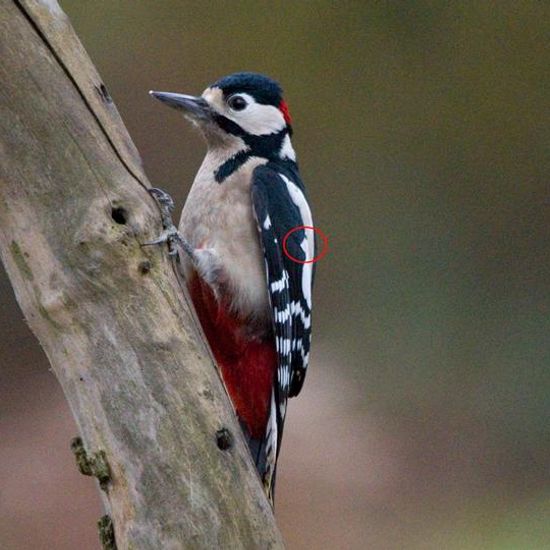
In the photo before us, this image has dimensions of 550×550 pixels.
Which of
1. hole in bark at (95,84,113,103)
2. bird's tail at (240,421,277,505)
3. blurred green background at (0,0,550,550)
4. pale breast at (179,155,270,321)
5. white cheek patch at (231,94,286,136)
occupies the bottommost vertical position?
bird's tail at (240,421,277,505)

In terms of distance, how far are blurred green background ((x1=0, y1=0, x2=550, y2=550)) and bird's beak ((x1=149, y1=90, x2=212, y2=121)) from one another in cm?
259

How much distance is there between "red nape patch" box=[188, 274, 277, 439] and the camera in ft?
7.47

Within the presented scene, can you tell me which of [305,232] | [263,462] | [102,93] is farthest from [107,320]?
[305,232]

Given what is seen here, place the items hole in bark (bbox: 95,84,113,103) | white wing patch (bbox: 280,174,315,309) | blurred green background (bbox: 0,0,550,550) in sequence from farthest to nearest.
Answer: blurred green background (bbox: 0,0,550,550)
white wing patch (bbox: 280,174,315,309)
hole in bark (bbox: 95,84,113,103)

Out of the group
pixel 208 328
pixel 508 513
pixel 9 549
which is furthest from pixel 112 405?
pixel 508 513

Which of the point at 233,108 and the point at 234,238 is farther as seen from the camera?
the point at 233,108

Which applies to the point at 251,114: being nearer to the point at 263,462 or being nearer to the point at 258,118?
the point at 258,118

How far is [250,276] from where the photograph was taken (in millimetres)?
2277

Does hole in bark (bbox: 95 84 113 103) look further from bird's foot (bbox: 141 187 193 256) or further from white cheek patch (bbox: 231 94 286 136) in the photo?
white cheek patch (bbox: 231 94 286 136)

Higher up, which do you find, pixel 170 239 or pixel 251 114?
pixel 251 114

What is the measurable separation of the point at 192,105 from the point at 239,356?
536 millimetres

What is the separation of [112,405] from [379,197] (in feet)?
13.4

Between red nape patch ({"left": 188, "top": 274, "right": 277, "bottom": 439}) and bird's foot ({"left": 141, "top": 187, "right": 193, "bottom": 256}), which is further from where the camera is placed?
red nape patch ({"left": 188, "top": 274, "right": 277, "bottom": 439})

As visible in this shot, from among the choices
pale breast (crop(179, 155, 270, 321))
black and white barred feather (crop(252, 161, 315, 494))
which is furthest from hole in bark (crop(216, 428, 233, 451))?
pale breast (crop(179, 155, 270, 321))
